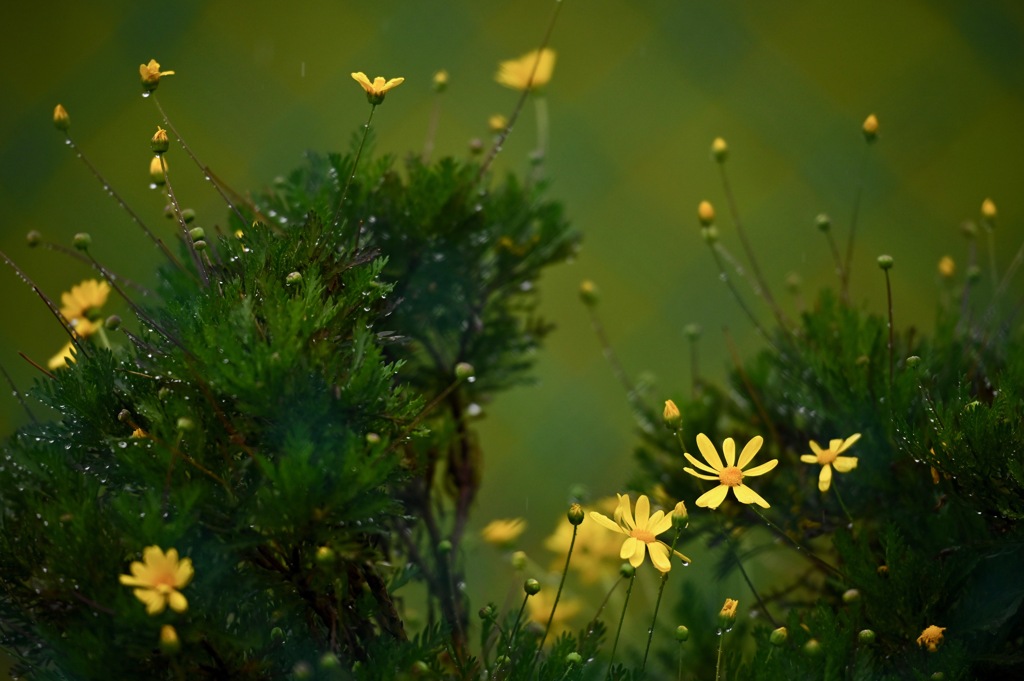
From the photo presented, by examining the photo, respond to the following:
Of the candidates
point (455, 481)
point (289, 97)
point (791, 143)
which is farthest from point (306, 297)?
point (791, 143)

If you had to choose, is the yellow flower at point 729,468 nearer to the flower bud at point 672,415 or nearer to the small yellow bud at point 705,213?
the flower bud at point 672,415

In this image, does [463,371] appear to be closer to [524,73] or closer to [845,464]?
[845,464]

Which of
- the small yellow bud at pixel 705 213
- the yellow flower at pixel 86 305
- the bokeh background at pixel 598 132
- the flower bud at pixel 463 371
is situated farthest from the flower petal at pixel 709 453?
the bokeh background at pixel 598 132

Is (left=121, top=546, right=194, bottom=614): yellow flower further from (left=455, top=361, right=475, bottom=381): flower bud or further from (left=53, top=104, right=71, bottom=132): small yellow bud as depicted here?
(left=53, top=104, right=71, bottom=132): small yellow bud

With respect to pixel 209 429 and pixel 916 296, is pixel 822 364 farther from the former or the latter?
pixel 916 296

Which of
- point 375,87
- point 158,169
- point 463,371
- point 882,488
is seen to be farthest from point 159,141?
point 882,488

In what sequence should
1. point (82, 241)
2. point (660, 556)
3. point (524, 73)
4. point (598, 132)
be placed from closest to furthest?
1. point (660, 556)
2. point (82, 241)
3. point (524, 73)
4. point (598, 132)
